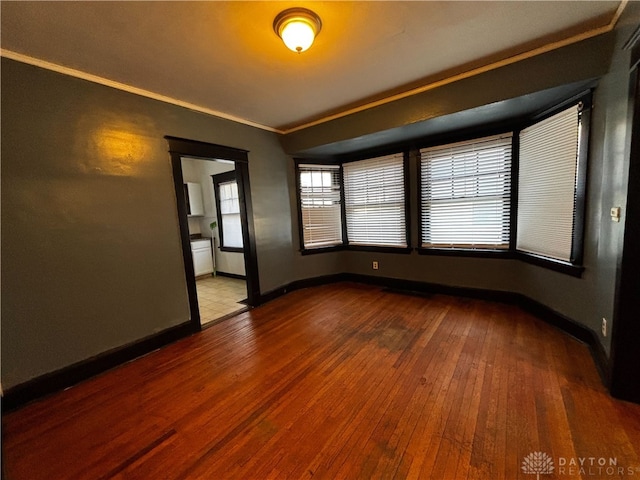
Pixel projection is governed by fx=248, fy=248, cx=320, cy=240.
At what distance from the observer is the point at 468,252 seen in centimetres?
336

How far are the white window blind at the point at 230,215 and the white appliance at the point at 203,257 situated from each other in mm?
436

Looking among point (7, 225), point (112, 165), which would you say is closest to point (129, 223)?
point (112, 165)

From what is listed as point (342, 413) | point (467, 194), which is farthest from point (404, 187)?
point (342, 413)

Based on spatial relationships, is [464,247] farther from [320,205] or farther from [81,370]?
[81,370]

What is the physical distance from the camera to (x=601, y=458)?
1245 millimetres

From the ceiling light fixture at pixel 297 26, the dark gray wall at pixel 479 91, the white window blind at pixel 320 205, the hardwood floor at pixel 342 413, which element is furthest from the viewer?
the white window blind at pixel 320 205

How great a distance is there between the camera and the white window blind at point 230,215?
16.3 feet

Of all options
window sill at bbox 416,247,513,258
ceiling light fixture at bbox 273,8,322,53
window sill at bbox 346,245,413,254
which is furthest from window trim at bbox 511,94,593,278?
ceiling light fixture at bbox 273,8,322,53

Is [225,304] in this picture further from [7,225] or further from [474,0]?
[474,0]

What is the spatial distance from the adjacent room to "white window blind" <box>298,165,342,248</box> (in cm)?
90

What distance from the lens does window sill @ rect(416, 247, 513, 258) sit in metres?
3.14

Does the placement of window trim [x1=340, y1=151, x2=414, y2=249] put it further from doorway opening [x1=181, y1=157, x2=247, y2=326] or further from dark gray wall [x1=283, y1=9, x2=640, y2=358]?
doorway opening [x1=181, y1=157, x2=247, y2=326]

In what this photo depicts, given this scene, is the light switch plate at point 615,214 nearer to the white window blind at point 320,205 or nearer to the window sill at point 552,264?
the window sill at point 552,264

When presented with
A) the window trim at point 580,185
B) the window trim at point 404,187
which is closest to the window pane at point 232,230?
the window trim at point 404,187
